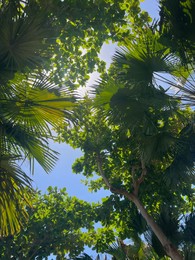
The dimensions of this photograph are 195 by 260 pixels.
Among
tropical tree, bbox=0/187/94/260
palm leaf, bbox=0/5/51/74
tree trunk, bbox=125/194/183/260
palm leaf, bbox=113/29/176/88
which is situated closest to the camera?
palm leaf, bbox=0/5/51/74

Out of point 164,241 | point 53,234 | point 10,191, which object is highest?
point 53,234

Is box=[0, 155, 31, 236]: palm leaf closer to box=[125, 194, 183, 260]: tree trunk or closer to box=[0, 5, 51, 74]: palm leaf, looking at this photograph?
box=[0, 5, 51, 74]: palm leaf

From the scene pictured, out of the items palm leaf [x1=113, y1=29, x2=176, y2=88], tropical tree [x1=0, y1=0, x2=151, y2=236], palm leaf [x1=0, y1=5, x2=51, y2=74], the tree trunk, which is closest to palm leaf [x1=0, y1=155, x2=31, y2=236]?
tropical tree [x1=0, y1=0, x2=151, y2=236]

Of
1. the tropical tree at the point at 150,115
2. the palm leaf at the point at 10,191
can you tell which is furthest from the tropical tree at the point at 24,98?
the tropical tree at the point at 150,115

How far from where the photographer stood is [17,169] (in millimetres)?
3885

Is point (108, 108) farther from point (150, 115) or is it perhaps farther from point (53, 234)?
point (53, 234)

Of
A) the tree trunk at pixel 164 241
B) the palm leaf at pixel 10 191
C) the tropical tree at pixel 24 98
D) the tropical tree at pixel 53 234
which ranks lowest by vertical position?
the tree trunk at pixel 164 241

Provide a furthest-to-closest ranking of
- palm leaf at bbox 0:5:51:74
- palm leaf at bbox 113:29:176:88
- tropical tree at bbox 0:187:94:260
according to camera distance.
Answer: tropical tree at bbox 0:187:94:260 < palm leaf at bbox 113:29:176:88 < palm leaf at bbox 0:5:51:74

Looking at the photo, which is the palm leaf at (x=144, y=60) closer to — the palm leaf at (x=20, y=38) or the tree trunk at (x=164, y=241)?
the palm leaf at (x=20, y=38)

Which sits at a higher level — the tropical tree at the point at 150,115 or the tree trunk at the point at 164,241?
the tropical tree at the point at 150,115

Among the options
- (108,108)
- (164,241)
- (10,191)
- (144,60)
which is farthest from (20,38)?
(164,241)

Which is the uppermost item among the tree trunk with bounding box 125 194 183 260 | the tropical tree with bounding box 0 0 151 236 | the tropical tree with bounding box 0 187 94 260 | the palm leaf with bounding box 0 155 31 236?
the tropical tree with bounding box 0 187 94 260

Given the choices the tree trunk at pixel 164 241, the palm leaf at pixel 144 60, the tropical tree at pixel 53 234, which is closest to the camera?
the palm leaf at pixel 144 60

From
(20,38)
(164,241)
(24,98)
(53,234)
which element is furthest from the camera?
(53,234)
